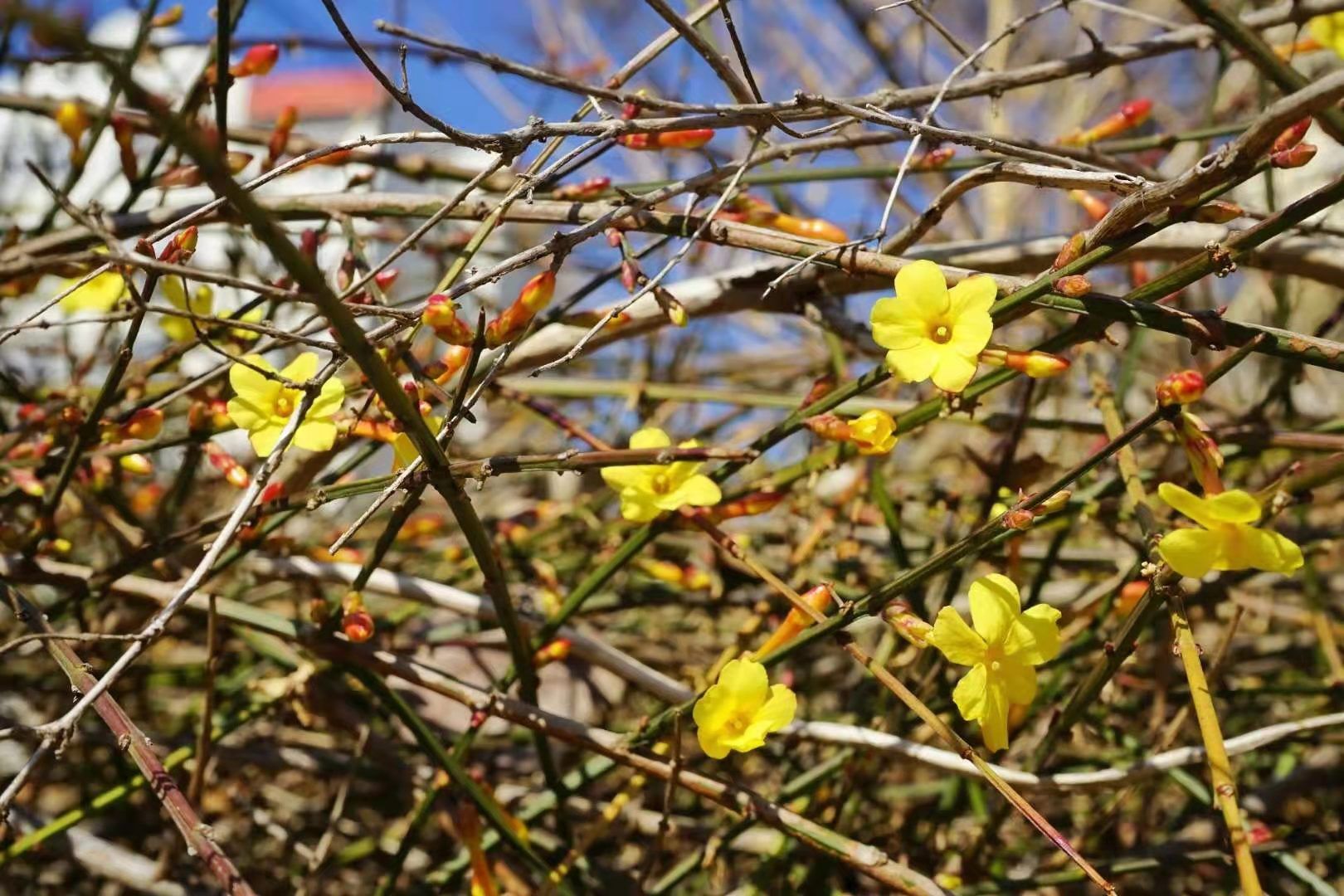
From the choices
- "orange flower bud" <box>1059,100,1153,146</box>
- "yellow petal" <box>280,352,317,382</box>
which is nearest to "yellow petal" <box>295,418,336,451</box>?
"yellow petal" <box>280,352,317,382</box>

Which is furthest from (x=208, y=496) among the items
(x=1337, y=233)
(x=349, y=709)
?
(x=1337, y=233)

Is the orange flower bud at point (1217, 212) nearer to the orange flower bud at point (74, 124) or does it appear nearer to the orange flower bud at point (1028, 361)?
the orange flower bud at point (1028, 361)

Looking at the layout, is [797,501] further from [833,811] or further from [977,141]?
[977,141]

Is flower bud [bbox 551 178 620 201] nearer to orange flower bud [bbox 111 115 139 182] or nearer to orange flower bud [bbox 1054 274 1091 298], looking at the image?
orange flower bud [bbox 111 115 139 182]

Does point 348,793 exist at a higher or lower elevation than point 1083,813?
higher

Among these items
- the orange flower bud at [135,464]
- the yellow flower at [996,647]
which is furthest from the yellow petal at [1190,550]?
the orange flower bud at [135,464]

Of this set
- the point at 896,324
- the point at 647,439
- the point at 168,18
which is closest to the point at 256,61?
the point at 168,18
